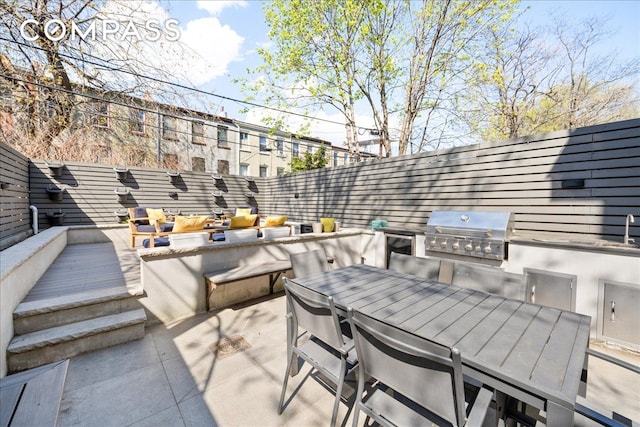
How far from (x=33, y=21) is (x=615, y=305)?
13541mm

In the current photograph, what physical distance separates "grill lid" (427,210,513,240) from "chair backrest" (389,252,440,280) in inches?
63.6

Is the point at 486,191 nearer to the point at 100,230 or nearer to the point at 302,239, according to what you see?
the point at 302,239

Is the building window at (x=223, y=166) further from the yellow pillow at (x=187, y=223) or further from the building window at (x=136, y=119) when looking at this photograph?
the yellow pillow at (x=187, y=223)

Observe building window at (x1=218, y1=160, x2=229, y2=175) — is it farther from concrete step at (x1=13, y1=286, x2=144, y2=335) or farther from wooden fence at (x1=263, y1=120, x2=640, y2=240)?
concrete step at (x1=13, y1=286, x2=144, y2=335)

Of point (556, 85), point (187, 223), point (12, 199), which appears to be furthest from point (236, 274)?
point (556, 85)

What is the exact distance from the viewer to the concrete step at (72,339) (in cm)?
227

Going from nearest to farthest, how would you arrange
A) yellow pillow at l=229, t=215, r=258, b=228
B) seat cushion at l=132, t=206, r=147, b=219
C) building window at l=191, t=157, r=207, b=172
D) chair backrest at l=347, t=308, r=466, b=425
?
chair backrest at l=347, t=308, r=466, b=425 < yellow pillow at l=229, t=215, r=258, b=228 < seat cushion at l=132, t=206, r=147, b=219 < building window at l=191, t=157, r=207, b=172

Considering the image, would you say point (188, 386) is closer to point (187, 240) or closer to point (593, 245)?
point (187, 240)

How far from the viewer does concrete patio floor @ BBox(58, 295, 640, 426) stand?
1815 mm

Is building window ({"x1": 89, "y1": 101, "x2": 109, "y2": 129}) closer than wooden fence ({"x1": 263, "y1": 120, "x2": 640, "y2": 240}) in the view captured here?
No

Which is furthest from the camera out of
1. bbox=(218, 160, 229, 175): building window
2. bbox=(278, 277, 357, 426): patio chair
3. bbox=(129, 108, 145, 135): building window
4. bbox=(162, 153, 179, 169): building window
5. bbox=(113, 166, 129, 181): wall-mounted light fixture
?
bbox=(218, 160, 229, 175): building window

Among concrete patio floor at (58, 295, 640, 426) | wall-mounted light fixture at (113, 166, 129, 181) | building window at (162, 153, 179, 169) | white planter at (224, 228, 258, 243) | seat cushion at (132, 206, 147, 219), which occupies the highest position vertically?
building window at (162, 153, 179, 169)

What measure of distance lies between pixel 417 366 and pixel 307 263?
6.44 ft

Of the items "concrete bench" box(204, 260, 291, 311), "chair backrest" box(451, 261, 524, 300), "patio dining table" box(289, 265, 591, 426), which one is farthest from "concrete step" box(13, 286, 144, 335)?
"chair backrest" box(451, 261, 524, 300)
